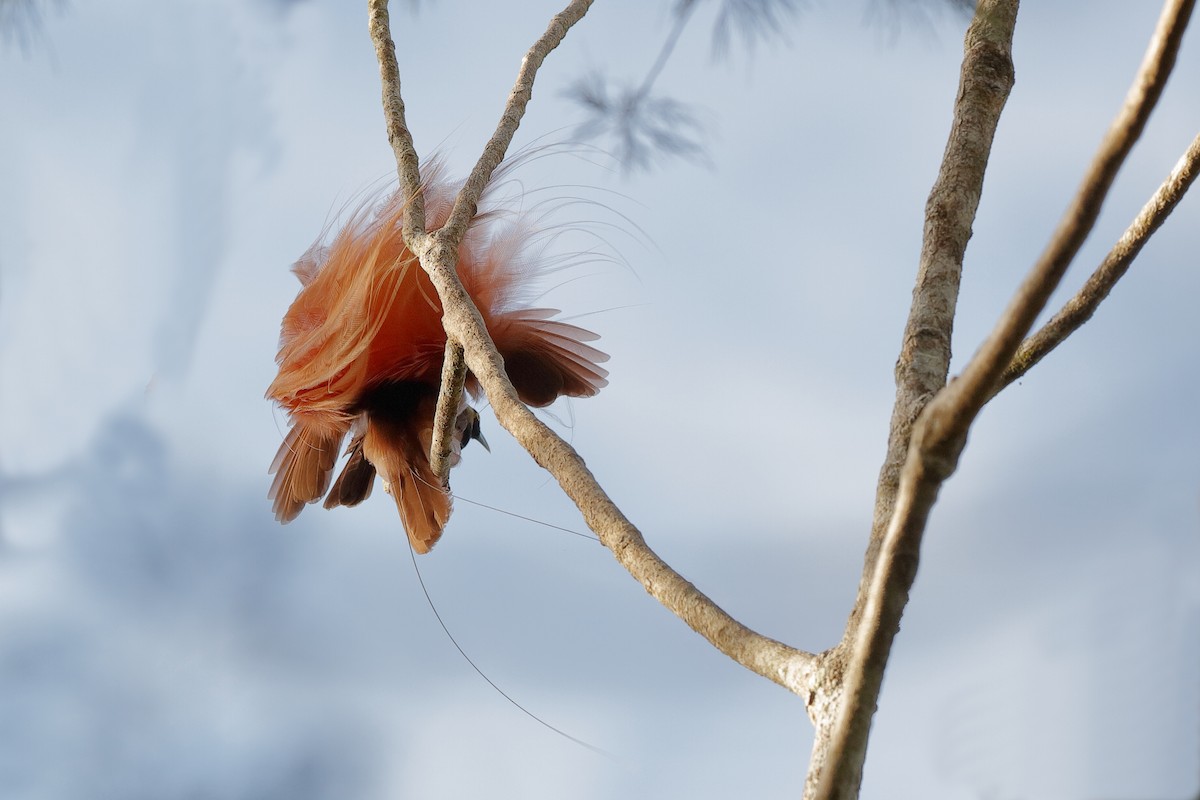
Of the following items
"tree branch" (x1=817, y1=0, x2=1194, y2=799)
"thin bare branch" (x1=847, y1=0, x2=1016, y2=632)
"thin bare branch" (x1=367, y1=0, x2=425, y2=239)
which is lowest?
"tree branch" (x1=817, y1=0, x2=1194, y2=799)

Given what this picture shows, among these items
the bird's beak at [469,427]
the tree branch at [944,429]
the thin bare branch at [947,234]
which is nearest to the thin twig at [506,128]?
the bird's beak at [469,427]

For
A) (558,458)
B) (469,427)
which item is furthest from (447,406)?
(558,458)

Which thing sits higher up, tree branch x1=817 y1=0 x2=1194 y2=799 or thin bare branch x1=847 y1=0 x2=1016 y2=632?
thin bare branch x1=847 y1=0 x2=1016 y2=632

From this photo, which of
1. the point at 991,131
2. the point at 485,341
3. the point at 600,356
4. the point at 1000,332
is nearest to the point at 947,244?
the point at 991,131

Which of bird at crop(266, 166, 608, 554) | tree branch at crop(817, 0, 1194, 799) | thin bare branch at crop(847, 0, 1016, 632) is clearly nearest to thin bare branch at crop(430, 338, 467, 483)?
bird at crop(266, 166, 608, 554)

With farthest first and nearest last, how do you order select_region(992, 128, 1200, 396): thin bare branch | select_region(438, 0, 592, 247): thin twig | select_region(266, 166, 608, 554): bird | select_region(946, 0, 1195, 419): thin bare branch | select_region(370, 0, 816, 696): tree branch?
select_region(266, 166, 608, 554): bird → select_region(438, 0, 592, 247): thin twig → select_region(992, 128, 1200, 396): thin bare branch → select_region(370, 0, 816, 696): tree branch → select_region(946, 0, 1195, 419): thin bare branch

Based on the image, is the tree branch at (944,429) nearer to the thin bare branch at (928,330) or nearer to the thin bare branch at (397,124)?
the thin bare branch at (928,330)

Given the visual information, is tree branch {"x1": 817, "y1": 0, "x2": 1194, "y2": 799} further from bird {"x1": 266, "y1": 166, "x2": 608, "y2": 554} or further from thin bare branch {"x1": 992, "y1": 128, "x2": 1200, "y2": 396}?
bird {"x1": 266, "y1": 166, "x2": 608, "y2": 554}
